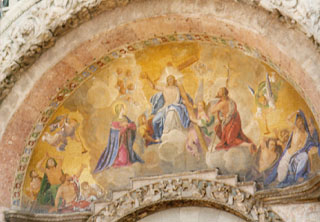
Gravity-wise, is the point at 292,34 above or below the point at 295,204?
above

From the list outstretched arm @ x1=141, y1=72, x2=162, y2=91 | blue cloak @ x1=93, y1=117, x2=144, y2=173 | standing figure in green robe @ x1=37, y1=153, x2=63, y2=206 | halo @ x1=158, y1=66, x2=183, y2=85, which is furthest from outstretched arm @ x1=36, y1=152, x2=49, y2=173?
halo @ x1=158, y1=66, x2=183, y2=85

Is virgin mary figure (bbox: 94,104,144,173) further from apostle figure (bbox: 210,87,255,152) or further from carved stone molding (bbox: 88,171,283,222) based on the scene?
apostle figure (bbox: 210,87,255,152)

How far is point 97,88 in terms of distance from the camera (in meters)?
11.8

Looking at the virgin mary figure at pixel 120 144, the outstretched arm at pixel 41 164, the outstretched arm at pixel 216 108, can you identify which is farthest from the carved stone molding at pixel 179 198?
the outstretched arm at pixel 41 164

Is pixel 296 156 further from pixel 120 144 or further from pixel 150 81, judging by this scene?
pixel 120 144

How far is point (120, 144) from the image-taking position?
11.6 m

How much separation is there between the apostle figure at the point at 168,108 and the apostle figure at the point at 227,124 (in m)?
0.45

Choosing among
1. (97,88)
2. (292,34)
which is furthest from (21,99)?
(292,34)

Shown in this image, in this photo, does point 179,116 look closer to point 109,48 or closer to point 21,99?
point 109,48

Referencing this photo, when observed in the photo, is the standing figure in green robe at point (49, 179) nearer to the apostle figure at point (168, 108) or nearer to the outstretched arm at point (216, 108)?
the apostle figure at point (168, 108)

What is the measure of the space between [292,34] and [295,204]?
2120mm

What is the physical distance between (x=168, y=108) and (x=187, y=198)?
1329mm

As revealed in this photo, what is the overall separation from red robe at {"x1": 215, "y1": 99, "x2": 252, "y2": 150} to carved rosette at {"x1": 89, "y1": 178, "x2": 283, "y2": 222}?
568 millimetres

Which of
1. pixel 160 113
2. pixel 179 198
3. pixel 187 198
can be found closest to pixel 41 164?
pixel 160 113
